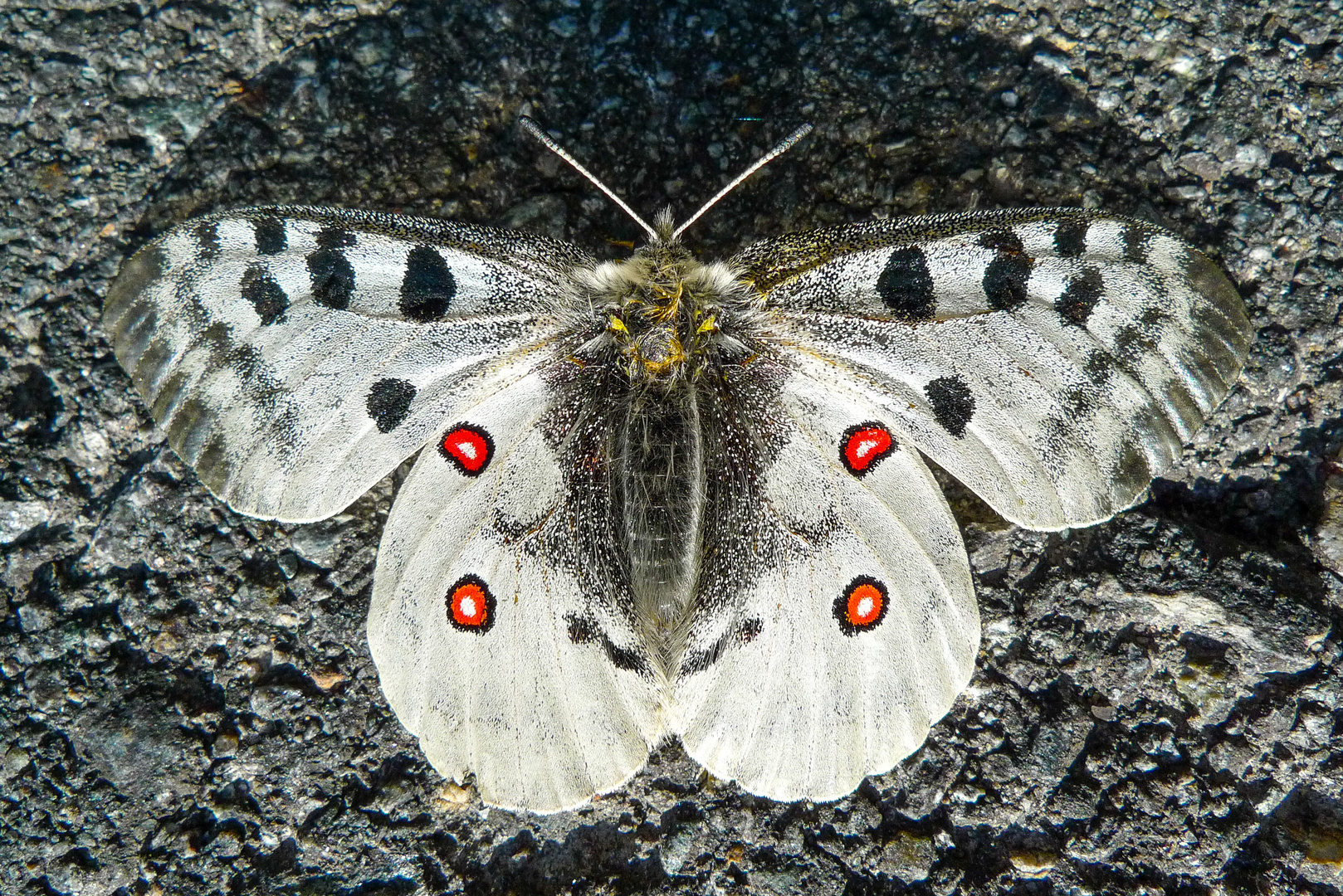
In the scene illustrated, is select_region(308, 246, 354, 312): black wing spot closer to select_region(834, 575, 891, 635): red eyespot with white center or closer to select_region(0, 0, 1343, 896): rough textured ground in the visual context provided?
select_region(0, 0, 1343, 896): rough textured ground

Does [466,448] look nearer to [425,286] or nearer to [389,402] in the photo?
[389,402]

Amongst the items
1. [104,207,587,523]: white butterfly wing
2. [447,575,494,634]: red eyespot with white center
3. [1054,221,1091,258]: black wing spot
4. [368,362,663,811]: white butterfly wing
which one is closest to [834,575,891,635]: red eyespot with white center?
[368,362,663,811]: white butterfly wing

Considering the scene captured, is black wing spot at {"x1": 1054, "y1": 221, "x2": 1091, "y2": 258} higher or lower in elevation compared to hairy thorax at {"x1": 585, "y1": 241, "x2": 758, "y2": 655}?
higher

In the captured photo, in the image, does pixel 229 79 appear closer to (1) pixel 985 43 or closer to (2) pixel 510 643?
(2) pixel 510 643

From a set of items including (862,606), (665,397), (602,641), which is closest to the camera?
(862,606)

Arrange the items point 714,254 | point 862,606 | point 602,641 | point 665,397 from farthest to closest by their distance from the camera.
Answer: point 714,254 < point 665,397 < point 602,641 < point 862,606

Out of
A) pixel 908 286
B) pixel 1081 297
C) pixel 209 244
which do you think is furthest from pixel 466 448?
pixel 1081 297

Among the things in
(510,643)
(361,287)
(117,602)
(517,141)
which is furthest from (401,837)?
(517,141)
